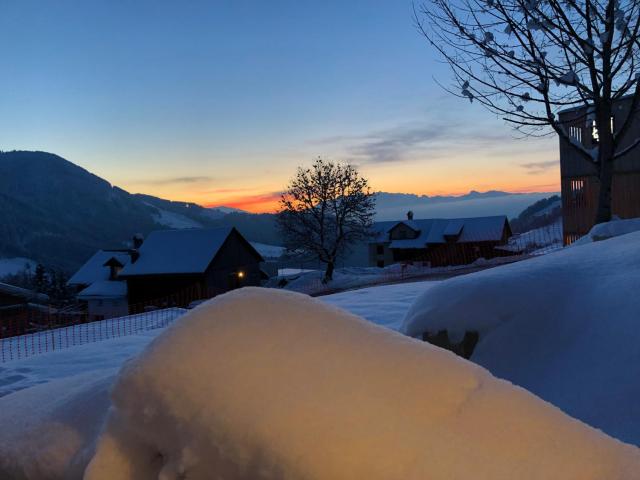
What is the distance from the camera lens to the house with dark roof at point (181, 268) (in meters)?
30.3

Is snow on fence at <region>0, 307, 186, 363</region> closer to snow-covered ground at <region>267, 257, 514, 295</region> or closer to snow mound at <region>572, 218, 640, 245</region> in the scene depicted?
snow mound at <region>572, 218, 640, 245</region>

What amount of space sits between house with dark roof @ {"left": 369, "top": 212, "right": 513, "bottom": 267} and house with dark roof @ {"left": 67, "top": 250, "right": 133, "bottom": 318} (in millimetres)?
20589

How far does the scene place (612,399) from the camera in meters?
3.16

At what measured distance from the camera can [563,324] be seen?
3986 mm

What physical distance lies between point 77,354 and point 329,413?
7419 mm

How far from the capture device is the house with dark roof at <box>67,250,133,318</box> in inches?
1324

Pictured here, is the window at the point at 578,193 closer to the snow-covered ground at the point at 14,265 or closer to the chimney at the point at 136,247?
the chimney at the point at 136,247

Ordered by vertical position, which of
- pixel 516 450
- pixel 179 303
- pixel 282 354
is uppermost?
pixel 282 354

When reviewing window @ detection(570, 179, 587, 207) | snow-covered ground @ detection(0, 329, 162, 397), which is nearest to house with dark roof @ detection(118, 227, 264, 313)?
window @ detection(570, 179, 587, 207)

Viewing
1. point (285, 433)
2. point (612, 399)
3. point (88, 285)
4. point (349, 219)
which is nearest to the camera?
point (285, 433)

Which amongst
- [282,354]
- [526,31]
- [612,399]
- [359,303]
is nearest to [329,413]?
[282,354]

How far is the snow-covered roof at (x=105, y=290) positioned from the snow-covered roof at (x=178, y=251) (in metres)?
2.62

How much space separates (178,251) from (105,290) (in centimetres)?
661

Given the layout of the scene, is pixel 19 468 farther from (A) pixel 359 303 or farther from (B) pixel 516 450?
(A) pixel 359 303
